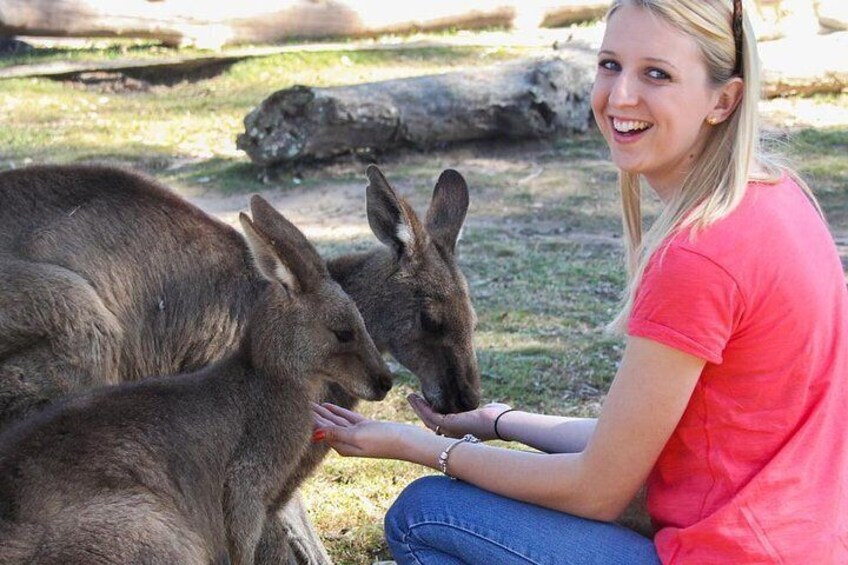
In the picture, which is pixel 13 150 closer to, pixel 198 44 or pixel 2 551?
pixel 198 44

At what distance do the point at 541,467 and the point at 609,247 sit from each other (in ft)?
16.9

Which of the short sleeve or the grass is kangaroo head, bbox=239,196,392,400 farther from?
the short sleeve

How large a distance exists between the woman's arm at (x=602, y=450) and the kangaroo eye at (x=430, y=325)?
93cm

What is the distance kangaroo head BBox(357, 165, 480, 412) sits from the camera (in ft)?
14.0

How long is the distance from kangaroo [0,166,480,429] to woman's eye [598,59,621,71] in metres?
1.34

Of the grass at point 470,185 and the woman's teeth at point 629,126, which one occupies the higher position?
the woman's teeth at point 629,126

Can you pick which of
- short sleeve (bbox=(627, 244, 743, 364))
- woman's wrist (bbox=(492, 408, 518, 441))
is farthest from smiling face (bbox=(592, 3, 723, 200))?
woman's wrist (bbox=(492, 408, 518, 441))

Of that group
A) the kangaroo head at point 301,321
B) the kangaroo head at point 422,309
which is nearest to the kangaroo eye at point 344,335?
the kangaroo head at point 301,321

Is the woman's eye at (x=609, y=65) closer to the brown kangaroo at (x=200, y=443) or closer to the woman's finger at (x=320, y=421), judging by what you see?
the brown kangaroo at (x=200, y=443)

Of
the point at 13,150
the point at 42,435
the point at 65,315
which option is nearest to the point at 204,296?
the point at 65,315

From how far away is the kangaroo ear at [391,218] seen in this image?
4.34 meters

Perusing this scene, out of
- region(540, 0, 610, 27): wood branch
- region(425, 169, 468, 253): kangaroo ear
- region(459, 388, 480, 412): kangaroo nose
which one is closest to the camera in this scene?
region(459, 388, 480, 412): kangaroo nose

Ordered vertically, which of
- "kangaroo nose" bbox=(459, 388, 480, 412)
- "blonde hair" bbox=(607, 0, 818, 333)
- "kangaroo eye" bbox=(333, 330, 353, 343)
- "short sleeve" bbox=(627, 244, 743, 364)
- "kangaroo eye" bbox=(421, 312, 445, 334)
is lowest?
"kangaroo nose" bbox=(459, 388, 480, 412)

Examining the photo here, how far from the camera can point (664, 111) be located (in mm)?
2969
